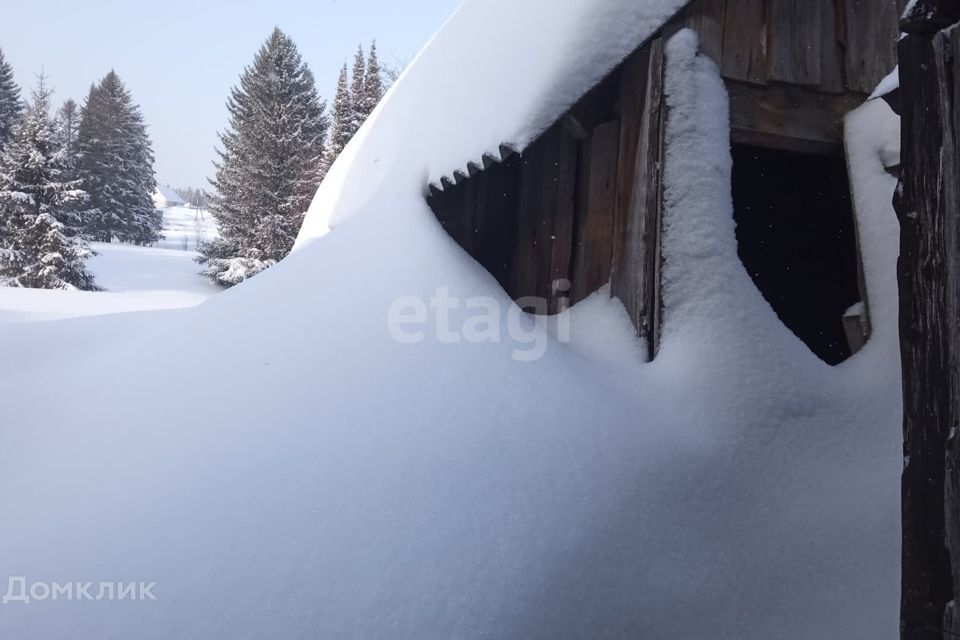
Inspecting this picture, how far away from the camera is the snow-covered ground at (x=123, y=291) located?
6.36 m

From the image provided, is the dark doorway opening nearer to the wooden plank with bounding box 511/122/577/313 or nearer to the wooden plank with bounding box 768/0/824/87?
the wooden plank with bounding box 768/0/824/87

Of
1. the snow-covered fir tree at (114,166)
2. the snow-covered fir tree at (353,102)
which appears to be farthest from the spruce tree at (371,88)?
the snow-covered fir tree at (114,166)

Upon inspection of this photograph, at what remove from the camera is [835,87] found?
3.14 meters

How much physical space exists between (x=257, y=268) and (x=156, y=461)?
17.9 m

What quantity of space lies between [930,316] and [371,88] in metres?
22.2

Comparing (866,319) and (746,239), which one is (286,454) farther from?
(746,239)

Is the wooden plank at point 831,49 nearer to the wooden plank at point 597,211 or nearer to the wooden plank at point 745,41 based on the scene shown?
the wooden plank at point 745,41

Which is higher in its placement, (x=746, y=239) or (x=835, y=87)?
(x=835, y=87)

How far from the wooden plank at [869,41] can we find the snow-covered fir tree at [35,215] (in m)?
18.2

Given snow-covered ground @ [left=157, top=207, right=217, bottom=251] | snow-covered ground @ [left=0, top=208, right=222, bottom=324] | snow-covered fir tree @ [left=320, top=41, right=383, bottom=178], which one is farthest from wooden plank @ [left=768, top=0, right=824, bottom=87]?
snow-covered ground @ [left=157, top=207, right=217, bottom=251]

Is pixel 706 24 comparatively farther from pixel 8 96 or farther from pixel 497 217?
pixel 8 96

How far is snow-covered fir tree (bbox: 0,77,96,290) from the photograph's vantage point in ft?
52.5

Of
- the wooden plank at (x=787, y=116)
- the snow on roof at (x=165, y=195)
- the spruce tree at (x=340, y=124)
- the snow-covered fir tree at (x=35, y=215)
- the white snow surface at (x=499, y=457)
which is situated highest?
the snow on roof at (x=165, y=195)

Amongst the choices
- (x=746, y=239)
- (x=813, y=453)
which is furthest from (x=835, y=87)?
(x=813, y=453)
